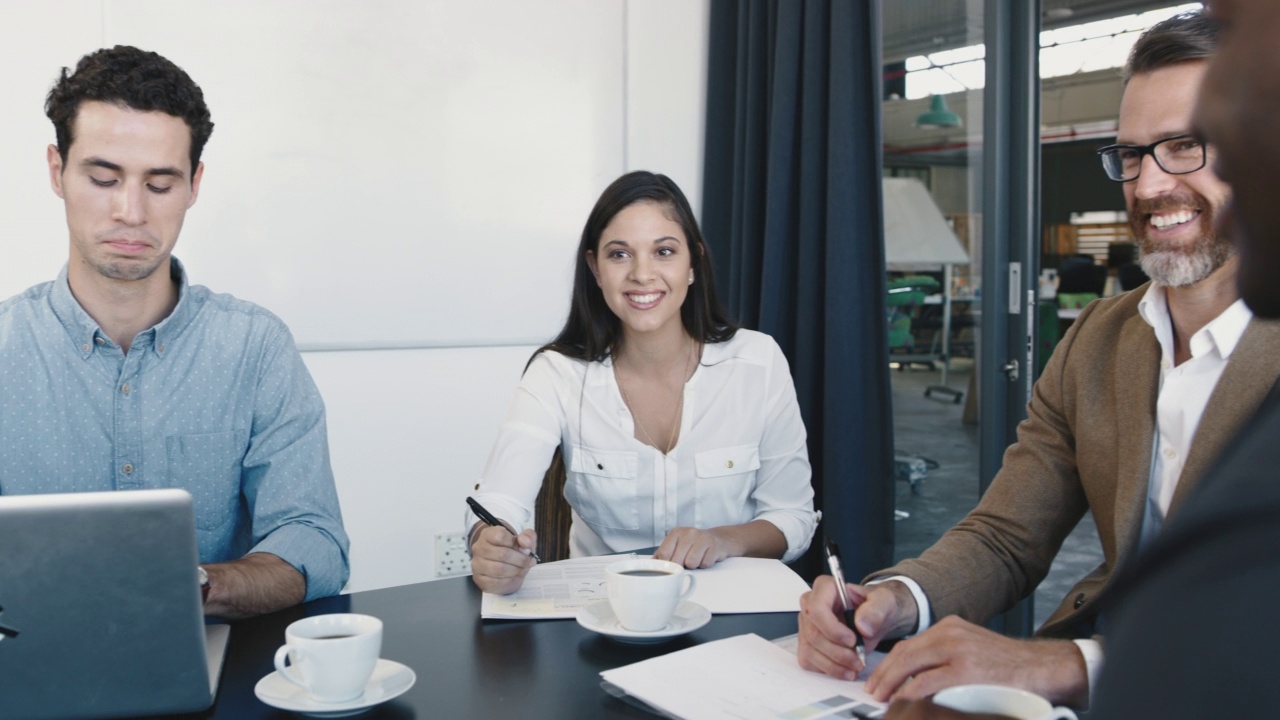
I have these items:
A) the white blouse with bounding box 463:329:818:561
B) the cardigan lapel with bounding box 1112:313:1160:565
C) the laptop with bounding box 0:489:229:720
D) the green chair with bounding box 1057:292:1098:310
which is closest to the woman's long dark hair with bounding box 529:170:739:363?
the white blouse with bounding box 463:329:818:561

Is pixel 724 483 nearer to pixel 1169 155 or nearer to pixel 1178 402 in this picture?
pixel 1178 402

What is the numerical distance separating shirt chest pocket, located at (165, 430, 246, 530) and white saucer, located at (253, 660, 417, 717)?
2.39 feet

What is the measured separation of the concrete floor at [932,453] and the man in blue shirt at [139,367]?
1.92 m

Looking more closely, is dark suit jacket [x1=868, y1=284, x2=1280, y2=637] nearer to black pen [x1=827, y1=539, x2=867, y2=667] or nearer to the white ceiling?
black pen [x1=827, y1=539, x2=867, y2=667]

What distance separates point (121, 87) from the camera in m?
1.65

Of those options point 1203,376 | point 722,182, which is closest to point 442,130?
point 722,182

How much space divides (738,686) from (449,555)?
7.06 ft

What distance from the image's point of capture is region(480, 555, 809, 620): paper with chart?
1.33m

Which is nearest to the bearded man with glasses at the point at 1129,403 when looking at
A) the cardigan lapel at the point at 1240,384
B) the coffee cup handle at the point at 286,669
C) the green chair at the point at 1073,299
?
the cardigan lapel at the point at 1240,384

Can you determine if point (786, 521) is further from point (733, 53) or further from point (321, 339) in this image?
point (733, 53)

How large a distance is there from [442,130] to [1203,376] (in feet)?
7.24

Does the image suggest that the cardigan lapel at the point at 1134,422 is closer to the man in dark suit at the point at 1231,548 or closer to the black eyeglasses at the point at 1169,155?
the black eyeglasses at the point at 1169,155

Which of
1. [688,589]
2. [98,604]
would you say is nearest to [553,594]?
[688,589]

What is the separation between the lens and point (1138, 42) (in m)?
1.48
